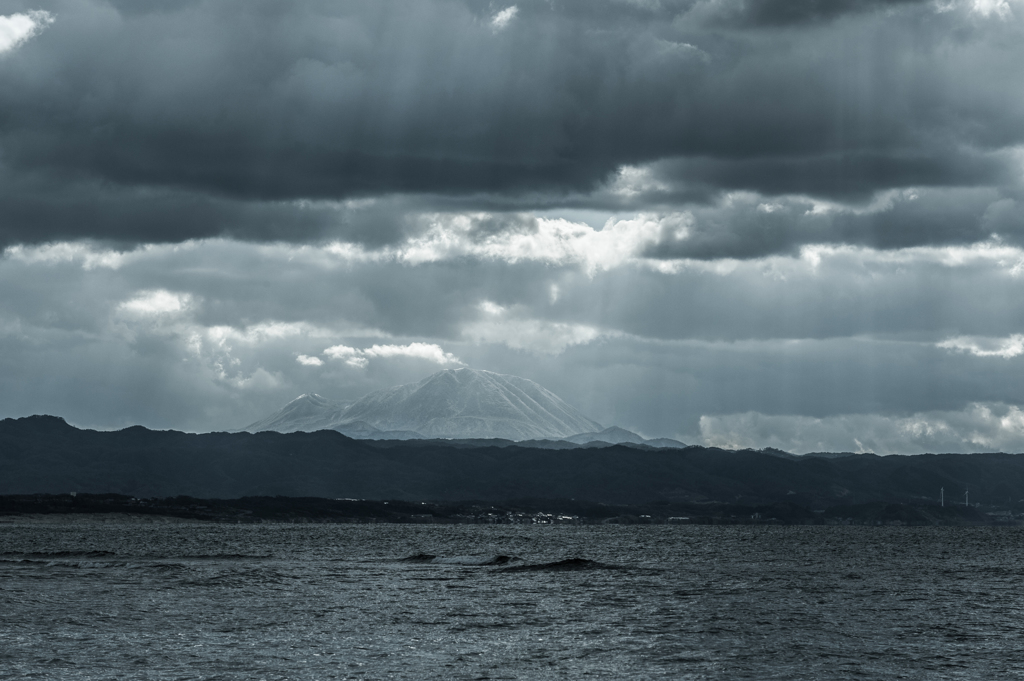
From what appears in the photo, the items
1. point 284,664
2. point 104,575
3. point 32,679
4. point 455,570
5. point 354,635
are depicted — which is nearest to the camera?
point 32,679

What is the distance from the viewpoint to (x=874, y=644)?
9944cm

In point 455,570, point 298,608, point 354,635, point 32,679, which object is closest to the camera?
point 32,679

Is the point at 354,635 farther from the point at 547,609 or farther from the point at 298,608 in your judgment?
the point at 547,609

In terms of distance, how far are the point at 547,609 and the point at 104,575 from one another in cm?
6669

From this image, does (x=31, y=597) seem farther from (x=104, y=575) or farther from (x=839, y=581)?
(x=839, y=581)

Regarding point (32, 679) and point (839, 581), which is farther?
point (839, 581)

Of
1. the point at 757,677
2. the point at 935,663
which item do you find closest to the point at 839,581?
the point at 935,663

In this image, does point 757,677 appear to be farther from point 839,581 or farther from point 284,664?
point 839,581

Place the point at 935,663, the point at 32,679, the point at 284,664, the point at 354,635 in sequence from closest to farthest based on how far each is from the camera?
the point at 32,679, the point at 284,664, the point at 935,663, the point at 354,635

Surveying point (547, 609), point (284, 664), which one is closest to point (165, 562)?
point (547, 609)

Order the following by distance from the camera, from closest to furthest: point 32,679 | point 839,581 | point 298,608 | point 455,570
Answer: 1. point 32,679
2. point 298,608
3. point 839,581
4. point 455,570

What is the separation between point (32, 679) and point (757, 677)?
44.7 meters

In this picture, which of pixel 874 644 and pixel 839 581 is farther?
pixel 839 581

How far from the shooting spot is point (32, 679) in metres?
70.2
